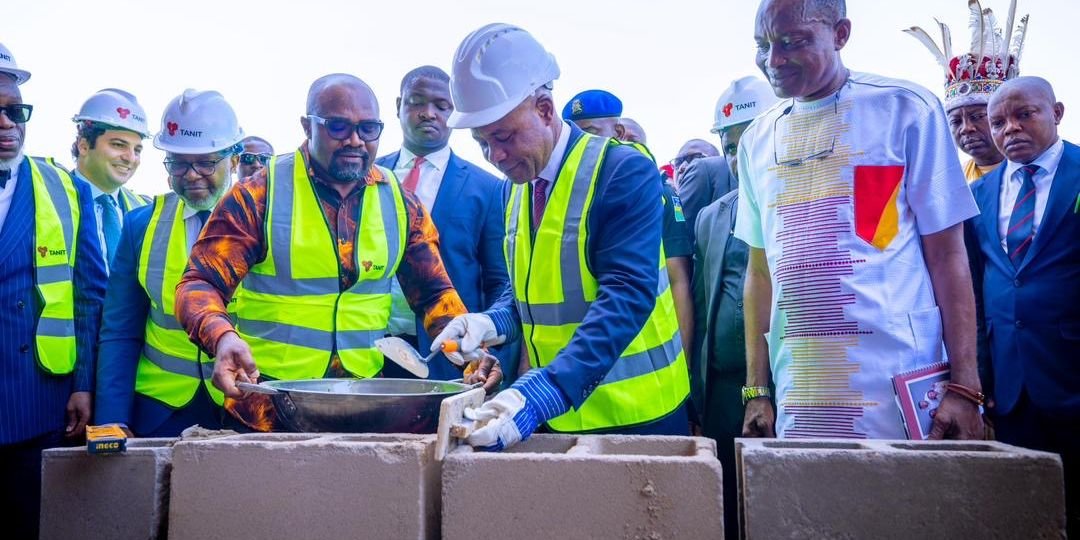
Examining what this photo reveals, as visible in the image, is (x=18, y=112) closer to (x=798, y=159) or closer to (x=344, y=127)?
(x=344, y=127)

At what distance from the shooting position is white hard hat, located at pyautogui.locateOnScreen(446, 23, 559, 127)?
261cm

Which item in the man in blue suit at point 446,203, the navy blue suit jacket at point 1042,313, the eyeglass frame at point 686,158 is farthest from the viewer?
the eyeglass frame at point 686,158

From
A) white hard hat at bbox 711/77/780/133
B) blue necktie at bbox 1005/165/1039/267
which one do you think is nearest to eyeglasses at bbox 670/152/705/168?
white hard hat at bbox 711/77/780/133

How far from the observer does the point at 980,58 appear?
15.3 ft

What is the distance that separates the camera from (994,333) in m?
3.47

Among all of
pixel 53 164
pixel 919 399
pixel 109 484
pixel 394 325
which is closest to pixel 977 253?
pixel 919 399

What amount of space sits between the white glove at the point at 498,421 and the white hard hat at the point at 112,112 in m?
3.94

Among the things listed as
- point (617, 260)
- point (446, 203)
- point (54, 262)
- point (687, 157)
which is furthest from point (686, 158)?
point (54, 262)

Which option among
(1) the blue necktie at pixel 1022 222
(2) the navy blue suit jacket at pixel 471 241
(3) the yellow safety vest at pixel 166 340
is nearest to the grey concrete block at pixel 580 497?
(3) the yellow safety vest at pixel 166 340

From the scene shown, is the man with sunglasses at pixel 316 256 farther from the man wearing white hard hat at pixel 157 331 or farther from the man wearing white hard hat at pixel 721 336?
the man wearing white hard hat at pixel 721 336

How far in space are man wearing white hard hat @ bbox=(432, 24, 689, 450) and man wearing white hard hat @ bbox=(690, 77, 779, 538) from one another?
107cm

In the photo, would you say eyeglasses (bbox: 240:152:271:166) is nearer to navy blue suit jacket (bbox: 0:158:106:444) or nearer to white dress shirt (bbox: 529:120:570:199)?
navy blue suit jacket (bbox: 0:158:106:444)

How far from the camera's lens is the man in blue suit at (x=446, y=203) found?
393 centimetres

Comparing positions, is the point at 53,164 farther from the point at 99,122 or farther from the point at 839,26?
the point at 839,26
